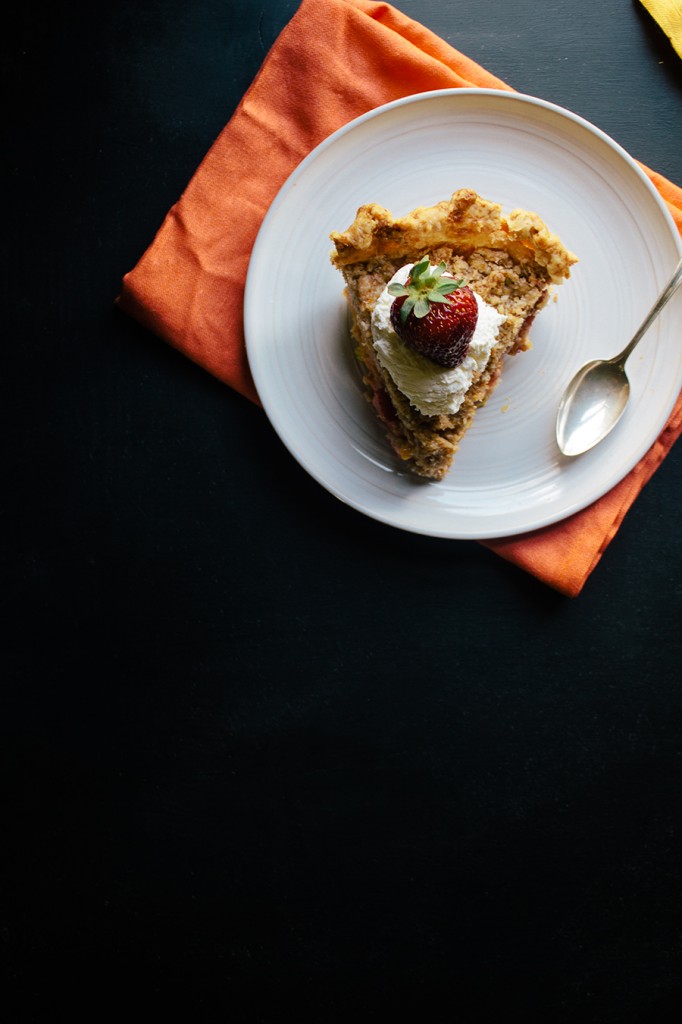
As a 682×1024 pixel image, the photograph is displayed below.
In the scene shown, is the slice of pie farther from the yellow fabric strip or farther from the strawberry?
the yellow fabric strip

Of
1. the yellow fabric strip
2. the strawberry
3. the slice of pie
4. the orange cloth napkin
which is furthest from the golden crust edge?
the yellow fabric strip

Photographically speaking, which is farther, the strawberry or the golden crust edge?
the golden crust edge

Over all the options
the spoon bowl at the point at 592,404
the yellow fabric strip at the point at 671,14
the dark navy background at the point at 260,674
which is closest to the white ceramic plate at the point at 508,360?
the spoon bowl at the point at 592,404

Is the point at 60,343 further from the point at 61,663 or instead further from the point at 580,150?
the point at 580,150

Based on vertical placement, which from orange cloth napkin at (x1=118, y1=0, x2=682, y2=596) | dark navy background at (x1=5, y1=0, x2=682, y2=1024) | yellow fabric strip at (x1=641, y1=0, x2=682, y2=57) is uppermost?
yellow fabric strip at (x1=641, y1=0, x2=682, y2=57)

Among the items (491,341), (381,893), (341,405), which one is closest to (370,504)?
(341,405)

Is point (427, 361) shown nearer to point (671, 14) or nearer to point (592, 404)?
point (592, 404)

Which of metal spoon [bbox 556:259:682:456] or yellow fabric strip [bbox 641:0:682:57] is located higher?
yellow fabric strip [bbox 641:0:682:57]
